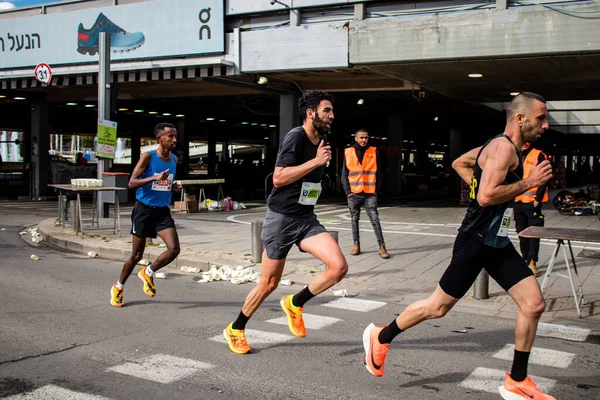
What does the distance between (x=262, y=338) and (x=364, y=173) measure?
4.96 m

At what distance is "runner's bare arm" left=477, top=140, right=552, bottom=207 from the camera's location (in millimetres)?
4027

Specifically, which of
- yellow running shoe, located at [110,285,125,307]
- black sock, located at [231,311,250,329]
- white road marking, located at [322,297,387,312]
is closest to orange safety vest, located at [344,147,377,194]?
white road marking, located at [322,297,387,312]

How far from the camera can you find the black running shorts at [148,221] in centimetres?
684

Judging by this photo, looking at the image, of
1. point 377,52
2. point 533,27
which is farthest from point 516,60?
point 377,52

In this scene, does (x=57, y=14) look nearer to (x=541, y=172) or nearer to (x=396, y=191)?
(x=396, y=191)

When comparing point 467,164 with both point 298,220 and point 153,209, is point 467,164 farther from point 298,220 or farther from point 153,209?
point 153,209

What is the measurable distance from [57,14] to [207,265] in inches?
553

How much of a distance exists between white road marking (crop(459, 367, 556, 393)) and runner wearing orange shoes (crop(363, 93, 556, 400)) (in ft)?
1.19

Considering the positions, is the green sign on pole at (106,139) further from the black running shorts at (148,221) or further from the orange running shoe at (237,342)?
the orange running shoe at (237,342)

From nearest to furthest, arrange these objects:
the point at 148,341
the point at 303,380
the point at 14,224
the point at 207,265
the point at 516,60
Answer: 1. the point at 303,380
2. the point at 148,341
3. the point at 207,265
4. the point at 516,60
5. the point at 14,224

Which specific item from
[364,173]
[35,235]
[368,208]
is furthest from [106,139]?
[368,208]

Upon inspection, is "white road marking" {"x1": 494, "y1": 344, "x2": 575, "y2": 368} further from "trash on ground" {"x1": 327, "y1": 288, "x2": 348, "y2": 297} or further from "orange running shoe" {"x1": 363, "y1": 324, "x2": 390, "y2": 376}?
"trash on ground" {"x1": 327, "y1": 288, "x2": 348, "y2": 297}

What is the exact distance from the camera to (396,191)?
95.5ft

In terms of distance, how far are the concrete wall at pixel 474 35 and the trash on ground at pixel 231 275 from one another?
6992 mm
